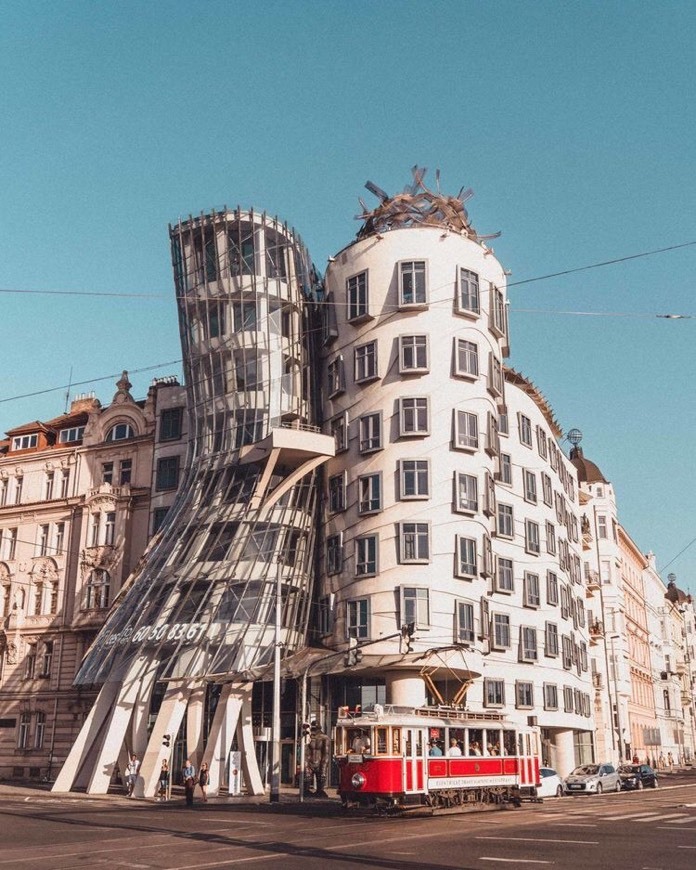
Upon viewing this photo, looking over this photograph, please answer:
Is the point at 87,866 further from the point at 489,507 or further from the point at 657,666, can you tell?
the point at 657,666

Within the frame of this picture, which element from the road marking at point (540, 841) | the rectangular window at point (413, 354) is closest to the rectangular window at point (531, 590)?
the rectangular window at point (413, 354)

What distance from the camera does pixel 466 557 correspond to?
47.7m

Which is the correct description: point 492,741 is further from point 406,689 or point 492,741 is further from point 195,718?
point 195,718

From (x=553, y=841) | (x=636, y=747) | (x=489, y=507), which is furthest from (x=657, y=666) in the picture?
(x=553, y=841)

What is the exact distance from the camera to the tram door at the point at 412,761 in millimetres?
29188

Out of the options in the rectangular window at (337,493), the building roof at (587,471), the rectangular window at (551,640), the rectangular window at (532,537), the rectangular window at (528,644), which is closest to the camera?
the rectangular window at (337,493)

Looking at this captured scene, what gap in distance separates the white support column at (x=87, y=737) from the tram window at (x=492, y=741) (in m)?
20.6

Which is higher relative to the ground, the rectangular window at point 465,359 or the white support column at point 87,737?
the rectangular window at point 465,359

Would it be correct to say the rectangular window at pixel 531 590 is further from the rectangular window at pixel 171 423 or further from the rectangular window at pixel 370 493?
the rectangular window at pixel 171 423

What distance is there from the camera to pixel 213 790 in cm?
4275

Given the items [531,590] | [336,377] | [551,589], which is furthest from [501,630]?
[336,377]

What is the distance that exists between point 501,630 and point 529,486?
10.1 m

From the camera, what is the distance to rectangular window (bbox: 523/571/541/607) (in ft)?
181

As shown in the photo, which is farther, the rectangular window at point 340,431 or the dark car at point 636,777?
the dark car at point 636,777
